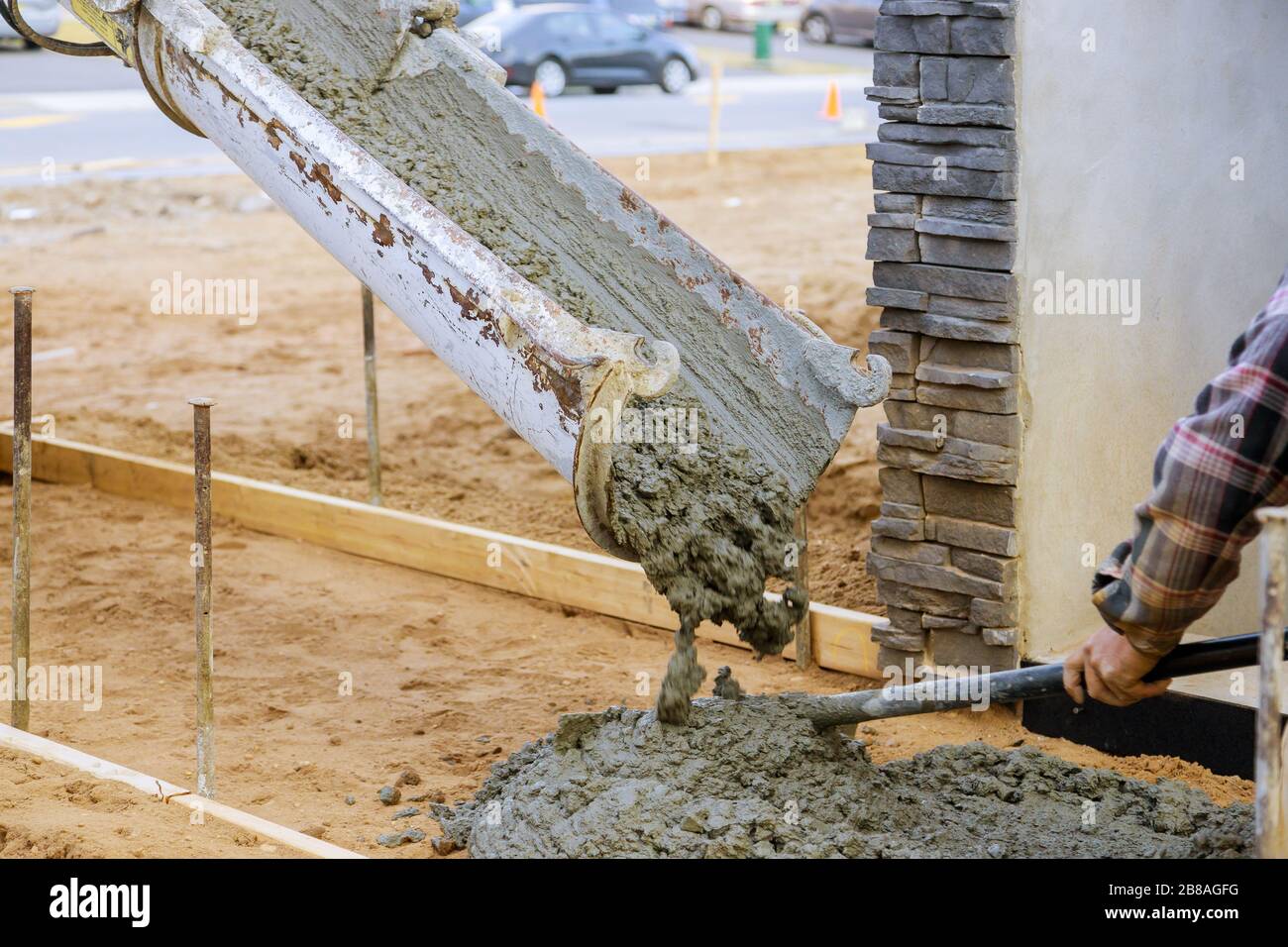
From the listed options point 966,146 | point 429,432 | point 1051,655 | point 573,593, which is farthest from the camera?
point 429,432

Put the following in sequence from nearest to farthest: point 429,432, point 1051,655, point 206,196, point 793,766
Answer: point 793,766 → point 1051,655 → point 429,432 → point 206,196

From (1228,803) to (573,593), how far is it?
102 inches

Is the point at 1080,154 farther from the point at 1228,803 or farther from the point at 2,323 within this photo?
the point at 2,323

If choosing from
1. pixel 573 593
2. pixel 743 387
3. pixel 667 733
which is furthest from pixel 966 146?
pixel 573 593

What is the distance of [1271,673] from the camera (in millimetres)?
2379

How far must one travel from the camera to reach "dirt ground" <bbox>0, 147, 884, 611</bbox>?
7227 mm

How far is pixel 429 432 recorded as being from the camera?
8.09 metres

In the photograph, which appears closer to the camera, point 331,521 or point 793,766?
point 793,766

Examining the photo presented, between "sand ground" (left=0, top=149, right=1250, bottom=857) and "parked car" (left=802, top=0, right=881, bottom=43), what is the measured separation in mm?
15840

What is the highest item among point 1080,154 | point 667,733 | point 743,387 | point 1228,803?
point 1080,154

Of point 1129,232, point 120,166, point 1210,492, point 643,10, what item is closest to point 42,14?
point 120,166

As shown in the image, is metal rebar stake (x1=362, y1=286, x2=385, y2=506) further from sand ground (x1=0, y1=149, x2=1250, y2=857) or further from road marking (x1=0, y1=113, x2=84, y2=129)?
road marking (x1=0, y1=113, x2=84, y2=129)

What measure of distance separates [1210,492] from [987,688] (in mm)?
987
